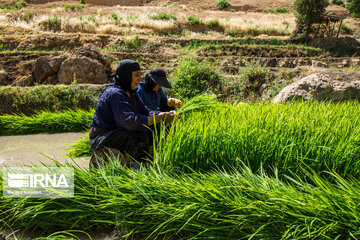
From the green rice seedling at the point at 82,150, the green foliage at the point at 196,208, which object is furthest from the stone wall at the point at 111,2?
the green foliage at the point at 196,208

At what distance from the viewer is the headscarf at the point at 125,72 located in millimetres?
2612

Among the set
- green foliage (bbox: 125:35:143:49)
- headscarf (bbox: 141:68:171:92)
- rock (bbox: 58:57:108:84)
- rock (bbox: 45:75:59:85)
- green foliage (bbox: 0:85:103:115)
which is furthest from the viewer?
green foliage (bbox: 125:35:143:49)

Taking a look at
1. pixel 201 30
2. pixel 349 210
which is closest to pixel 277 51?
pixel 201 30

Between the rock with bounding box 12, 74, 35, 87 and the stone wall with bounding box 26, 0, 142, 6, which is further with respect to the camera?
the stone wall with bounding box 26, 0, 142, 6

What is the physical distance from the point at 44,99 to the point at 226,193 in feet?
16.5

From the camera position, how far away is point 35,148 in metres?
4.24

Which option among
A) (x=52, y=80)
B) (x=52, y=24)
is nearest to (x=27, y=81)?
(x=52, y=80)

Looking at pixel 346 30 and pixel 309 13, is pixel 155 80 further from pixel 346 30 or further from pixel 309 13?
pixel 346 30

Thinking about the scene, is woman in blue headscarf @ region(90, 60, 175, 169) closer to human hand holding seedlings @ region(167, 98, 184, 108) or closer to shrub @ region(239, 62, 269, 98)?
human hand holding seedlings @ region(167, 98, 184, 108)

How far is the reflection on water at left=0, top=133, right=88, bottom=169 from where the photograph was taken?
3664 mm

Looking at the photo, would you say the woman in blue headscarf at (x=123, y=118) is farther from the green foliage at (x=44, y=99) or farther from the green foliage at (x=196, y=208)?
the green foliage at (x=44, y=99)

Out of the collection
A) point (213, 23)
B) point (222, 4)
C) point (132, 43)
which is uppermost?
point (222, 4)

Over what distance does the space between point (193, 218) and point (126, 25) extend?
17.7 m

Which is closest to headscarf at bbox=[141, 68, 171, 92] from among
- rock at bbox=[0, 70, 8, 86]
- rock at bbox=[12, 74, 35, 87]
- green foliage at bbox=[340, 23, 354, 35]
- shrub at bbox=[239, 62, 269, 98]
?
shrub at bbox=[239, 62, 269, 98]
